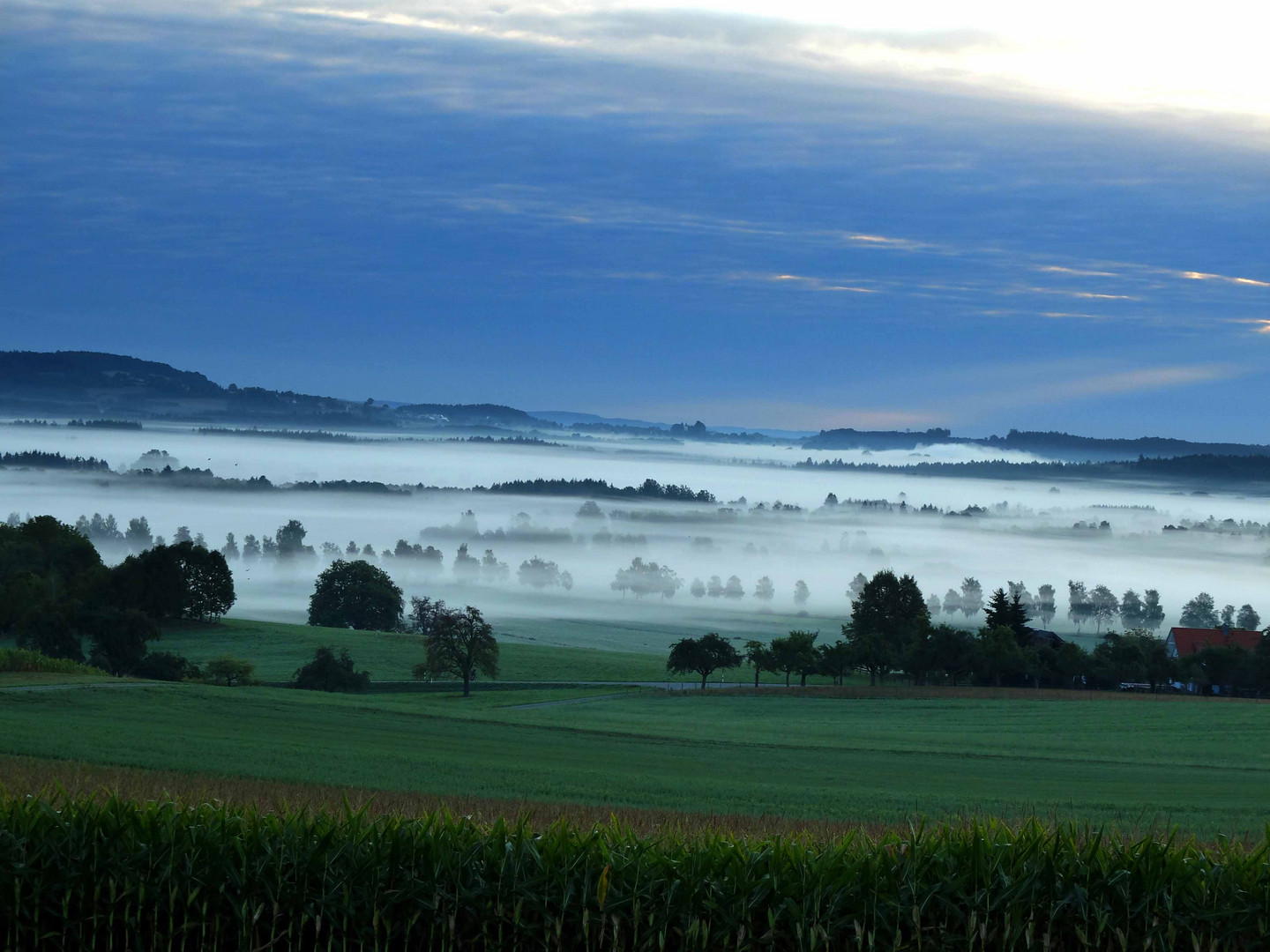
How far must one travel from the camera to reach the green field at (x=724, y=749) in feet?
97.7

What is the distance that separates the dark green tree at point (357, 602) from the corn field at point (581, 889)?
374 ft

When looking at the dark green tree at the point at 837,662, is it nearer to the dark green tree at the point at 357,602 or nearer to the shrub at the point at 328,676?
the shrub at the point at 328,676

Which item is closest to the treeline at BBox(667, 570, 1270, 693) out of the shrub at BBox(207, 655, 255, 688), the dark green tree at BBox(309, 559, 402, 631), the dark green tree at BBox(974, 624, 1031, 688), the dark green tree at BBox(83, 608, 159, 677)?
the dark green tree at BBox(974, 624, 1031, 688)

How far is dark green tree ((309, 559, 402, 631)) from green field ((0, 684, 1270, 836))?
50.5 metres

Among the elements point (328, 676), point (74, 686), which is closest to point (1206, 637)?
point (328, 676)

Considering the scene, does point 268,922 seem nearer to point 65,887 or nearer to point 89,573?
point 65,887

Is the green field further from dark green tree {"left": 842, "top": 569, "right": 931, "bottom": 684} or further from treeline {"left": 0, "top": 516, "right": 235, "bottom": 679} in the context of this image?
treeline {"left": 0, "top": 516, "right": 235, "bottom": 679}

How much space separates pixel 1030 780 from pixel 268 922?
32.2m

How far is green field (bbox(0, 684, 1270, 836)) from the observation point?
29781 millimetres

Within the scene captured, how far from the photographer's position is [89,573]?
97688mm

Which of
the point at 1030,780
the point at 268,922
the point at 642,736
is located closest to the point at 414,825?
the point at 268,922

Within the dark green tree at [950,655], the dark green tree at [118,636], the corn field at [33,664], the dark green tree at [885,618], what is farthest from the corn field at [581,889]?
the dark green tree at [885,618]

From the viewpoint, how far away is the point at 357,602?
123 m

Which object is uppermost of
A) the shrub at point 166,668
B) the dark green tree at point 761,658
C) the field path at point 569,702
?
the dark green tree at point 761,658
